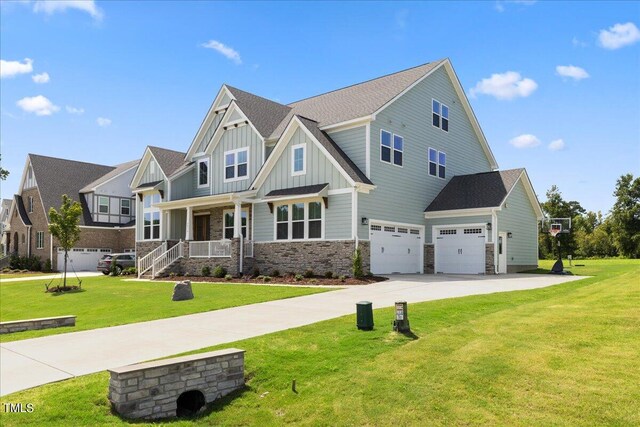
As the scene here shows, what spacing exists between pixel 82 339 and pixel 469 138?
26.7m

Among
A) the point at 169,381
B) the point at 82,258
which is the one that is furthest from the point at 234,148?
the point at 169,381

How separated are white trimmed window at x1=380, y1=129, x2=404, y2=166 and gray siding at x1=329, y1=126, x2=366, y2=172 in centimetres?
112

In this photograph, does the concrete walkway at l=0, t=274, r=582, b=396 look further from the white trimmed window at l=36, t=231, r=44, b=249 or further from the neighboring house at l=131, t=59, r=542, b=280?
the white trimmed window at l=36, t=231, r=44, b=249

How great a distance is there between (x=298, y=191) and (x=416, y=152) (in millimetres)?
7195

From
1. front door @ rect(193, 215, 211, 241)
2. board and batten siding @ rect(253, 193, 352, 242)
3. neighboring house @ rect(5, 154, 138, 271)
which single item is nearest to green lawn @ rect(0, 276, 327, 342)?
board and batten siding @ rect(253, 193, 352, 242)

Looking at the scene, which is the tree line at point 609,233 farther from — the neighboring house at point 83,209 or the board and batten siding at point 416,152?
the neighboring house at point 83,209

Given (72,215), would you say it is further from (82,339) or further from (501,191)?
(501,191)

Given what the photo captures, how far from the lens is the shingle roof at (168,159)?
3328cm

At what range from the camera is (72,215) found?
85.0 ft

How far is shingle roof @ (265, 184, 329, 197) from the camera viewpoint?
76.1 feet

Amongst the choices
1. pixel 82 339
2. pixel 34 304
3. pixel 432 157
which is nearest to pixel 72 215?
pixel 34 304

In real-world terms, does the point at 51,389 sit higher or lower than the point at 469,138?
lower

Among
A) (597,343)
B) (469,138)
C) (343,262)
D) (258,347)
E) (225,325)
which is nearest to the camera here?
(597,343)

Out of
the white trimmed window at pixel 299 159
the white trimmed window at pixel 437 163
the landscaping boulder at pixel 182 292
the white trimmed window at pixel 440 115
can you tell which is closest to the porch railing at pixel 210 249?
the white trimmed window at pixel 299 159
